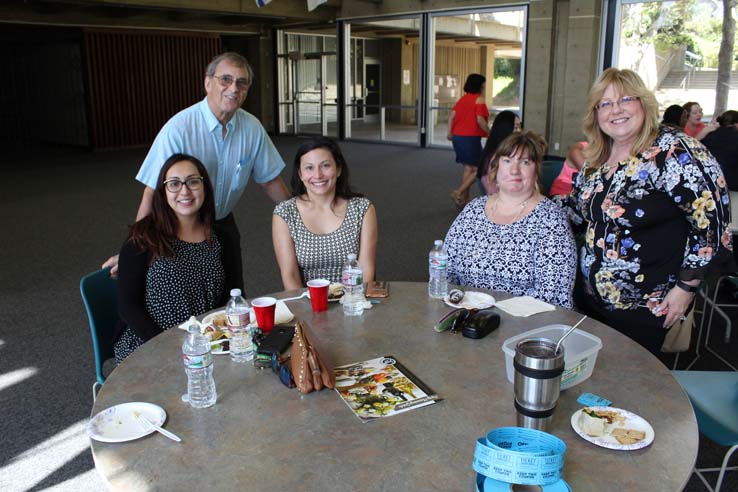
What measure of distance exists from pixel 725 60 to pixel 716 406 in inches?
402

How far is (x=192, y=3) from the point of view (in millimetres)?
12492

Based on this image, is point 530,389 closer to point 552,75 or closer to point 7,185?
point 7,185

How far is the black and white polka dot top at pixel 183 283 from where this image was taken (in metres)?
2.50

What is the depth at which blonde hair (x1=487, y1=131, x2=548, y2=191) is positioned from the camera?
2689mm

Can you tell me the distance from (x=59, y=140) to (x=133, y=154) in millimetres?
3700

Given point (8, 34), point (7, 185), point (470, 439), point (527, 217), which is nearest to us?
point (470, 439)

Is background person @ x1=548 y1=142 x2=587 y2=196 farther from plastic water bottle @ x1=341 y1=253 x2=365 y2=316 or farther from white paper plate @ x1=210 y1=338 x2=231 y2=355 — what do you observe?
white paper plate @ x1=210 y1=338 x2=231 y2=355

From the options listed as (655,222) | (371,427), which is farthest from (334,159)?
(371,427)

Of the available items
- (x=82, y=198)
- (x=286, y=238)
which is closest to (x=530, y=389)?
(x=286, y=238)

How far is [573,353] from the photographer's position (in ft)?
5.95

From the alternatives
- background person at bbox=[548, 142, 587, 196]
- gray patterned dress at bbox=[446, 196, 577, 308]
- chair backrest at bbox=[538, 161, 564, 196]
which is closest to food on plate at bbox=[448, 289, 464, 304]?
gray patterned dress at bbox=[446, 196, 577, 308]

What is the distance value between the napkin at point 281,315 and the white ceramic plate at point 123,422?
58 cm

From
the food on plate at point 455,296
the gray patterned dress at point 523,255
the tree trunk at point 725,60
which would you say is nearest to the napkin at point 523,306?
the food on plate at point 455,296

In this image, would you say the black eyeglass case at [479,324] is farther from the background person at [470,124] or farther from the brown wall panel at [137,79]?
the brown wall panel at [137,79]
